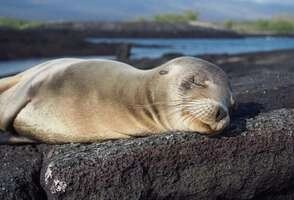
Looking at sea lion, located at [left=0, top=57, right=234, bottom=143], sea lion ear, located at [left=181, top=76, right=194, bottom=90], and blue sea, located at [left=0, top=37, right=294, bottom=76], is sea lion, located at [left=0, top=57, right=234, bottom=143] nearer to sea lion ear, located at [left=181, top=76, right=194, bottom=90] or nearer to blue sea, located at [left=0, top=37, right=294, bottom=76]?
sea lion ear, located at [left=181, top=76, right=194, bottom=90]

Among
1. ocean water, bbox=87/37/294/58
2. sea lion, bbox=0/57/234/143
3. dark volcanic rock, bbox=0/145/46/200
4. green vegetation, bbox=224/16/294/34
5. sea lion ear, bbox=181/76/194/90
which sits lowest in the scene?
green vegetation, bbox=224/16/294/34

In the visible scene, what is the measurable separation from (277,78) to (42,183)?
14.3 ft

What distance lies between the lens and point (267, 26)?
127m

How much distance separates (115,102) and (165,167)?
0.77 metres

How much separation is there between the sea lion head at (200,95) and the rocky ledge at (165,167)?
20 cm

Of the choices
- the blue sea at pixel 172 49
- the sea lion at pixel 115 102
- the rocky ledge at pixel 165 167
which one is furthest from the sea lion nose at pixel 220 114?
the blue sea at pixel 172 49

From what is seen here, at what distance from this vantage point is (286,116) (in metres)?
6.03

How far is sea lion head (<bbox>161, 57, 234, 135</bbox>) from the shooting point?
4887 millimetres

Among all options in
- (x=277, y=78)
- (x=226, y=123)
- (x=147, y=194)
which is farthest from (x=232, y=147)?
(x=277, y=78)

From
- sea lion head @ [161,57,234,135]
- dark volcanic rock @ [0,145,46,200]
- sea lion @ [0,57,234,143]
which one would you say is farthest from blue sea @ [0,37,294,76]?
sea lion head @ [161,57,234,135]

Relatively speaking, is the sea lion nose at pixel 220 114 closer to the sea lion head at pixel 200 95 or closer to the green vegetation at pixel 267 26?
the sea lion head at pixel 200 95

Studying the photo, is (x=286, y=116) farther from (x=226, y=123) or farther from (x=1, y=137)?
(x=1, y=137)

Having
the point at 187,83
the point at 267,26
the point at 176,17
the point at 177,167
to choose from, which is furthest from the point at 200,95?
the point at 267,26

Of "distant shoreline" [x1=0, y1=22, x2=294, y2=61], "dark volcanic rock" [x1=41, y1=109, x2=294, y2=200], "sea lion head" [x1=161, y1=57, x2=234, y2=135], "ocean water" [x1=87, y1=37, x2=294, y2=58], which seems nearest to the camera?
"dark volcanic rock" [x1=41, y1=109, x2=294, y2=200]
